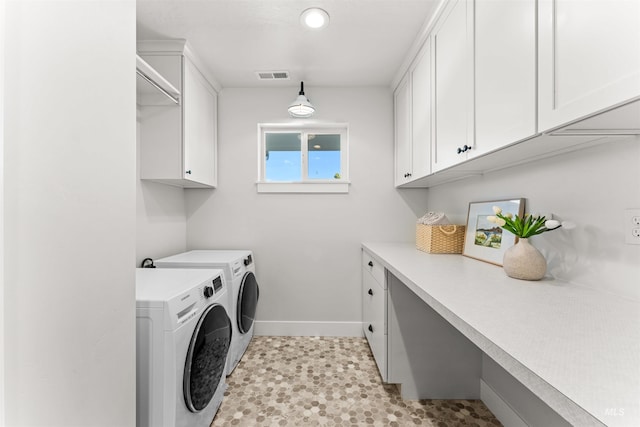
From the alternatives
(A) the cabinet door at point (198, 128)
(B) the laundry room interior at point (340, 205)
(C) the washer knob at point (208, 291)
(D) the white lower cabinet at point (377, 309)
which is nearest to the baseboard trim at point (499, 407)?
(B) the laundry room interior at point (340, 205)

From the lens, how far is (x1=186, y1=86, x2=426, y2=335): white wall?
8.58 ft

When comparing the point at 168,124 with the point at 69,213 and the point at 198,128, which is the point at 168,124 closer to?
the point at 198,128

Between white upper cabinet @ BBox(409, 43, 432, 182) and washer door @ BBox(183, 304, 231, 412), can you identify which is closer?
washer door @ BBox(183, 304, 231, 412)

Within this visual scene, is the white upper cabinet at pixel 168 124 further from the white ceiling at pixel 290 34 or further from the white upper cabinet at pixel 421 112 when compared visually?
the white upper cabinet at pixel 421 112

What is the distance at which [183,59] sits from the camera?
1964 millimetres

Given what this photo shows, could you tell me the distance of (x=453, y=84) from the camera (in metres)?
1.46

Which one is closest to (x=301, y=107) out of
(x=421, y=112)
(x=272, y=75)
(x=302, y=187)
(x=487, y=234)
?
(x=272, y=75)

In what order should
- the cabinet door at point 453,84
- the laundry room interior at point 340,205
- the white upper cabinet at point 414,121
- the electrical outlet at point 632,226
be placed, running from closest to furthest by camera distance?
1. the laundry room interior at point 340,205
2. the electrical outlet at point 632,226
3. the cabinet door at point 453,84
4. the white upper cabinet at point 414,121

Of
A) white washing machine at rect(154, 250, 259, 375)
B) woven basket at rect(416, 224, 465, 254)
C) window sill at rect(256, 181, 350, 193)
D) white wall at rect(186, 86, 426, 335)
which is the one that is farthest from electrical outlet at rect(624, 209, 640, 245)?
white washing machine at rect(154, 250, 259, 375)

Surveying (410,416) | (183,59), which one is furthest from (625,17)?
(183,59)

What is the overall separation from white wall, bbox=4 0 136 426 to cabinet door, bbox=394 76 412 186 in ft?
6.10

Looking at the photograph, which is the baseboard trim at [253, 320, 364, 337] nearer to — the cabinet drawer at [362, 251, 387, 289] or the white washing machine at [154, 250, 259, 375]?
the white washing machine at [154, 250, 259, 375]

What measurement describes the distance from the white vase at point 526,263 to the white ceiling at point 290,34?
1.45 metres

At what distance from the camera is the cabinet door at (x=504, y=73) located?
0.95 meters
